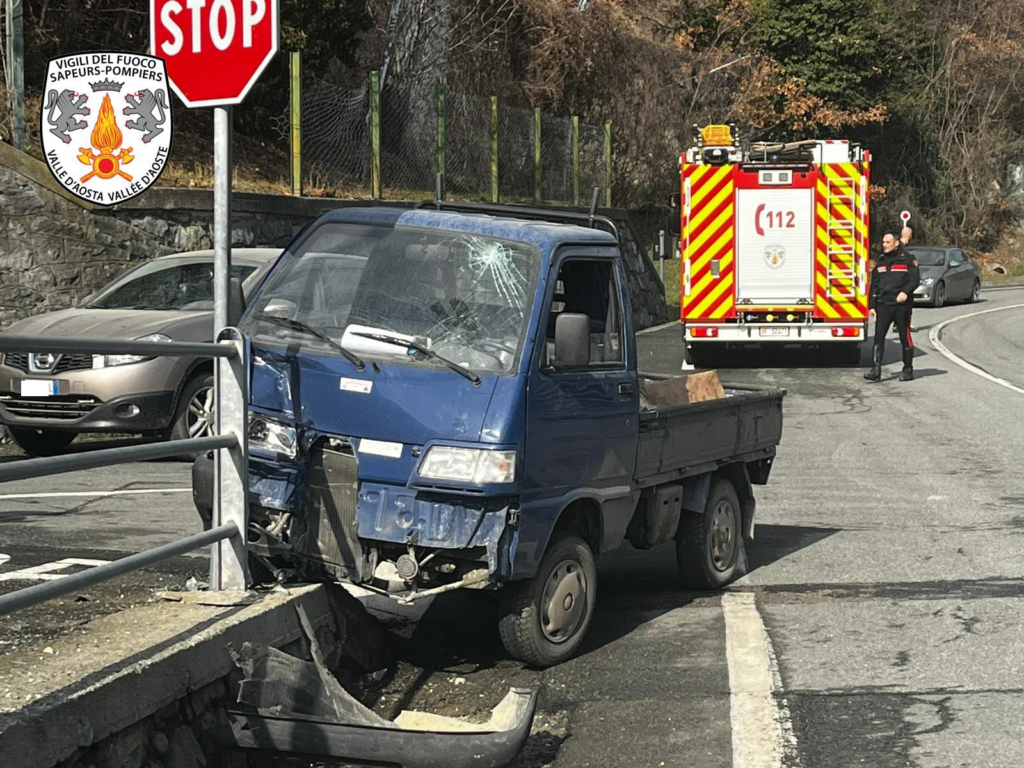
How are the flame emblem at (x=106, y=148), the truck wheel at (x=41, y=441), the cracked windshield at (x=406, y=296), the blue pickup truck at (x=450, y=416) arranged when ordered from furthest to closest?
1. the truck wheel at (x=41, y=441)
2. the flame emblem at (x=106, y=148)
3. the cracked windshield at (x=406, y=296)
4. the blue pickup truck at (x=450, y=416)

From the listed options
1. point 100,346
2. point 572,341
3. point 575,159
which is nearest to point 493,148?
point 575,159

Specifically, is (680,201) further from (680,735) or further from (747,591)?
(680,735)

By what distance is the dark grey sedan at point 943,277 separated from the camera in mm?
37062

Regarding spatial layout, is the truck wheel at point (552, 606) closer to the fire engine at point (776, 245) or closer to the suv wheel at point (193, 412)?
the suv wheel at point (193, 412)

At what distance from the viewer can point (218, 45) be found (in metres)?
6.24

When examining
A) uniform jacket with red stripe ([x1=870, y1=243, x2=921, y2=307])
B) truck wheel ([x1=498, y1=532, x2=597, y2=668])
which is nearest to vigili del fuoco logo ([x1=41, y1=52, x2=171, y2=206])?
truck wheel ([x1=498, y1=532, x2=597, y2=668])

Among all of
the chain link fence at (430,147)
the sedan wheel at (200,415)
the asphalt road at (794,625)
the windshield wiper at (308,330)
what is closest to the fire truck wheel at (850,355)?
the chain link fence at (430,147)

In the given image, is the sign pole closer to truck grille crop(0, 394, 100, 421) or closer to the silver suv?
the silver suv

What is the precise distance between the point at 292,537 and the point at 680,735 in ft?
5.87

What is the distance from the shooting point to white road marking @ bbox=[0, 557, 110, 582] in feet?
23.9

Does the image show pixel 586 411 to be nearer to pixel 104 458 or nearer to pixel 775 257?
pixel 104 458

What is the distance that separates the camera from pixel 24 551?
816cm

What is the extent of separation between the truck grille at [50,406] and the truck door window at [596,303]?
5.74 m

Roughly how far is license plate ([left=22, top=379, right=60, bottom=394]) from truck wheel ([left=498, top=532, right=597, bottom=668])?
21.0ft
